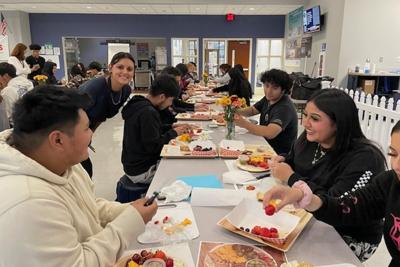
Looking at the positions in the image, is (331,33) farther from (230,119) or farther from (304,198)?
(304,198)

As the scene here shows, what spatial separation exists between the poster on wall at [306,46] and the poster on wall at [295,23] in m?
0.38

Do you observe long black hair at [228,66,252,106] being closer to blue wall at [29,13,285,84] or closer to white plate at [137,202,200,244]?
white plate at [137,202,200,244]

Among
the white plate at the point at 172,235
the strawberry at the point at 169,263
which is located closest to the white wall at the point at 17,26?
the white plate at the point at 172,235

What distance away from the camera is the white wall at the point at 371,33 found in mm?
5941

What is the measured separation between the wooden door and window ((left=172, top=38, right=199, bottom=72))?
4.04 feet

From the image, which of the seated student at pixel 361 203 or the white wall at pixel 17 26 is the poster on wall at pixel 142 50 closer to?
the white wall at pixel 17 26

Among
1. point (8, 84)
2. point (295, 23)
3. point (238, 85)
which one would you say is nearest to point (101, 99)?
point (8, 84)

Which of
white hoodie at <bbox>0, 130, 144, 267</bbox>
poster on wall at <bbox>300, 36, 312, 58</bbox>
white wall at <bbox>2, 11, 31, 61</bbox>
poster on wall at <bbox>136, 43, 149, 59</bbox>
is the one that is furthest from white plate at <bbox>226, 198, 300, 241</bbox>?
poster on wall at <bbox>136, 43, 149, 59</bbox>

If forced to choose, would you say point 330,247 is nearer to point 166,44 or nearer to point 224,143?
point 224,143

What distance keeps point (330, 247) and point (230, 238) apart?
36cm

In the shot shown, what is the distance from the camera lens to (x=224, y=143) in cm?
241

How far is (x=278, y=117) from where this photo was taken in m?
2.66

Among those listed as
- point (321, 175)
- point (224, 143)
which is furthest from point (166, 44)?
point (321, 175)

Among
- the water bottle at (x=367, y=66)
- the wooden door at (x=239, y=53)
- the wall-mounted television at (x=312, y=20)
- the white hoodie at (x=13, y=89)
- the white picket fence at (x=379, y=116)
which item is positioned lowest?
the white picket fence at (x=379, y=116)
